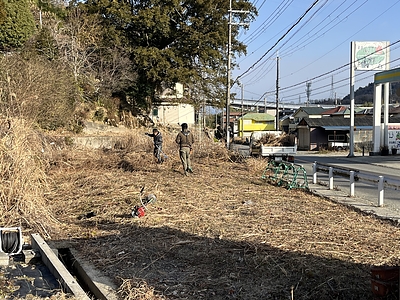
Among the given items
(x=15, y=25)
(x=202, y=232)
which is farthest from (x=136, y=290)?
(x=15, y=25)

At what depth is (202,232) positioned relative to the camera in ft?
23.8

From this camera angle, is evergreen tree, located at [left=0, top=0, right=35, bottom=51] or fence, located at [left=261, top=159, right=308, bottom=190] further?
evergreen tree, located at [left=0, top=0, right=35, bottom=51]

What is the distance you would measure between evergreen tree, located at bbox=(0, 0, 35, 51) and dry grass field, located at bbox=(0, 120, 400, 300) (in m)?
13.6

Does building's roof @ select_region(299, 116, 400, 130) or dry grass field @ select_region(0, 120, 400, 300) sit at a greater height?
building's roof @ select_region(299, 116, 400, 130)

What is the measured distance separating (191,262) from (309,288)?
1.68 metres

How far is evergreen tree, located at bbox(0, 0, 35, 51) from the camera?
2370cm

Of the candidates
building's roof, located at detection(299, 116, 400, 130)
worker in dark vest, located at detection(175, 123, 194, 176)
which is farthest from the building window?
worker in dark vest, located at detection(175, 123, 194, 176)

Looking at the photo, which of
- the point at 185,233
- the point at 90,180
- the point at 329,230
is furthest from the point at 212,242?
the point at 90,180

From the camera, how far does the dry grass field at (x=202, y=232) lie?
4980mm

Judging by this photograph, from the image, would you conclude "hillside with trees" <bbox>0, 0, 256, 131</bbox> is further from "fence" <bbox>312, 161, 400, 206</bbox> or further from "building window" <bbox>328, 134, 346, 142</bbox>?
"fence" <bbox>312, 161, 400, 206</bbox>

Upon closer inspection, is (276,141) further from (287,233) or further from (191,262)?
(191,262)

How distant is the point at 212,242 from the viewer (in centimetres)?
659

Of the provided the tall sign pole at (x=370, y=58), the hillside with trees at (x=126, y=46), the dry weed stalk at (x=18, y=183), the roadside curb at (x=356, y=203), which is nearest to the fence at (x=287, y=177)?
the roadside curb at (x=356, y=203)

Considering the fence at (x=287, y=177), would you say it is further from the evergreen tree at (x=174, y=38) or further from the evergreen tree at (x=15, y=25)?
the evergreen tree at (x=174, y=38)
